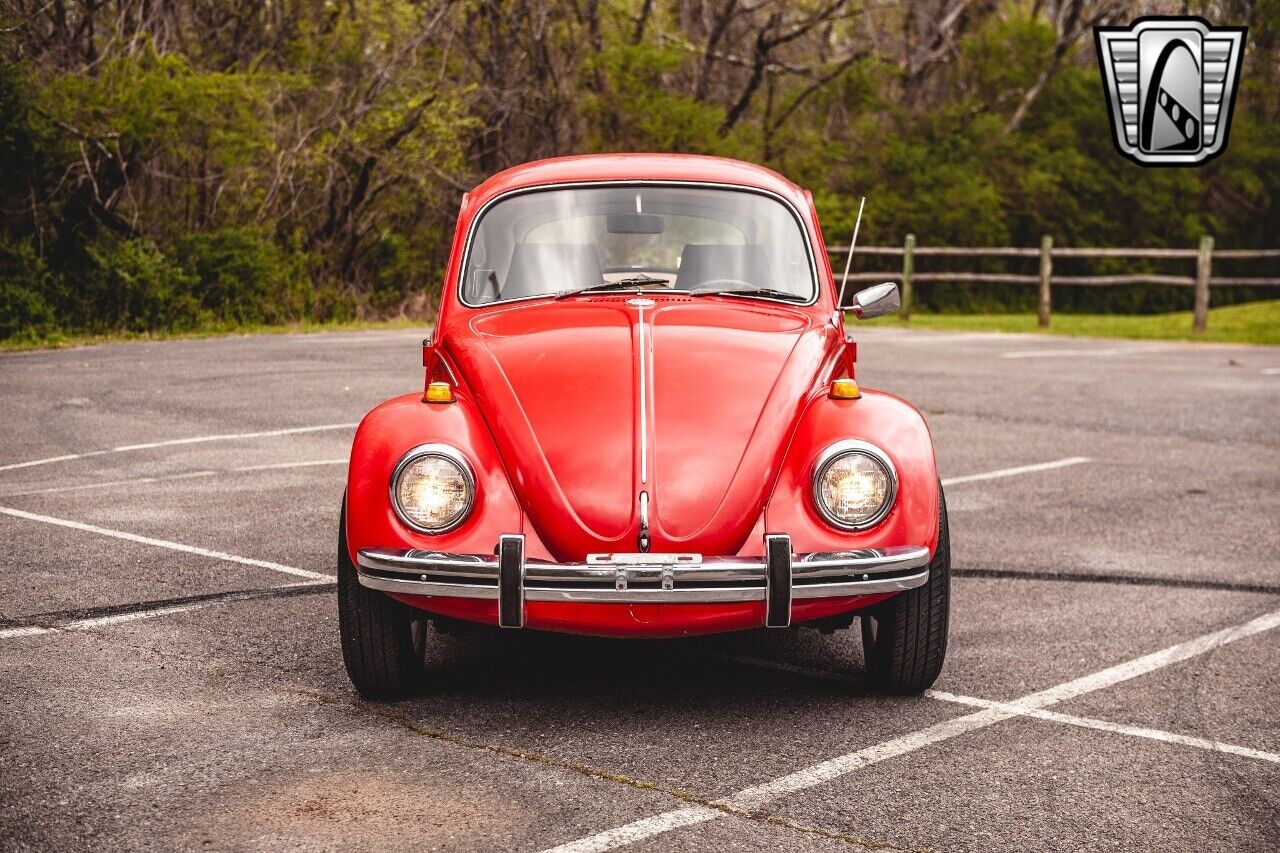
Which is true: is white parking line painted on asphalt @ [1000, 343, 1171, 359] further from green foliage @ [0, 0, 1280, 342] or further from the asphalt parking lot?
green foliage @ [0, 0, 1280, 342]

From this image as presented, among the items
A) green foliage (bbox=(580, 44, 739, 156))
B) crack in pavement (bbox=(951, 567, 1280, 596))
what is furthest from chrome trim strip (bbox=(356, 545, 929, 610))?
green foliage (bbox=(580, 44, 739, 156))

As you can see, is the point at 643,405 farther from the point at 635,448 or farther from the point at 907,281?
the point at 907,281

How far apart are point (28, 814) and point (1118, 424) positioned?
32.4 feet

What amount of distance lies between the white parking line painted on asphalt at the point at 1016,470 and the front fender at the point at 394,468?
488 centimetres

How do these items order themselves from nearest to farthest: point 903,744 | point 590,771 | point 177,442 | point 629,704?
point 590,771
point 903,744
point 629,704
point 177,442

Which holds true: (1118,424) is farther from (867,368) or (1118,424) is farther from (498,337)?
(498,337)

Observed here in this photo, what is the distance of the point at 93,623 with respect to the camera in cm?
561

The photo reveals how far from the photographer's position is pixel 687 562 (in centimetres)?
430

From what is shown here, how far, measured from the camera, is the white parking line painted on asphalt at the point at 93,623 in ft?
17.9

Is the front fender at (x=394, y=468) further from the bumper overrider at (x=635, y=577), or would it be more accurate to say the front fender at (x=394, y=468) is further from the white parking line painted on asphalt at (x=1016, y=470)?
the white parking line painted on asphalt at (x=1016, y=470)

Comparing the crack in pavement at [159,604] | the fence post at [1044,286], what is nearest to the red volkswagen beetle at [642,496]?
the crack in pavement at [159,604]

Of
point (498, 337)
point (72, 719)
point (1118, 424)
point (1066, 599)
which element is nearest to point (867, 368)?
point (1118, 424)

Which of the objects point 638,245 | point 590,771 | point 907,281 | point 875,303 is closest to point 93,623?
point 590,771

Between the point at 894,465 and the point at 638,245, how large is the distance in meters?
2.00
